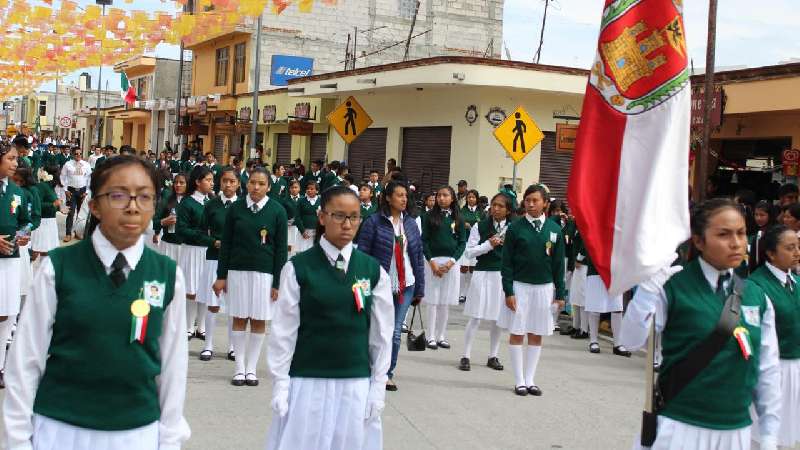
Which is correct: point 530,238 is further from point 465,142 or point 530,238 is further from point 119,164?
point 465,142

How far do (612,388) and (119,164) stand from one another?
7478 millimetres

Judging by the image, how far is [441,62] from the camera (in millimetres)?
23406

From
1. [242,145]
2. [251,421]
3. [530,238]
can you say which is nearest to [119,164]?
[251,421]

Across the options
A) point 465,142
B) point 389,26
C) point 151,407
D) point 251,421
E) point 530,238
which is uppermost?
point 389,26

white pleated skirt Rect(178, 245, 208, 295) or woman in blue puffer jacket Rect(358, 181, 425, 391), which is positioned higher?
woman in blue puffer jacket Rect(358, 181, 425, 391)

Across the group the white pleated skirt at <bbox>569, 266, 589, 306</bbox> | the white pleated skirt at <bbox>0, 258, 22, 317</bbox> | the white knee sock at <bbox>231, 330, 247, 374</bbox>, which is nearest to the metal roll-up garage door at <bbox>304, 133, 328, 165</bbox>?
the white pleated skirt at <bbox>569, 266, 589, 306</bbox>

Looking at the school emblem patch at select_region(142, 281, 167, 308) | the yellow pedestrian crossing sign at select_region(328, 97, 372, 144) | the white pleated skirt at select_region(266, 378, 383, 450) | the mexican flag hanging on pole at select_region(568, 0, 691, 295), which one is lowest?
the white pleated skirt at select_region(266, 378, 383, 450)

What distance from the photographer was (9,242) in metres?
8.38

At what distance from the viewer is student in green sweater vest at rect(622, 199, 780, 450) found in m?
4.19

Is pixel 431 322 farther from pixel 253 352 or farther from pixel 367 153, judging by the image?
pixel 367 153

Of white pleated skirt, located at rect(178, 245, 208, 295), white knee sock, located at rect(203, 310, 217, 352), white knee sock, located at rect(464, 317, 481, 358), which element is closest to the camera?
white knee sock, located at rect(203, 310, 217, 352)

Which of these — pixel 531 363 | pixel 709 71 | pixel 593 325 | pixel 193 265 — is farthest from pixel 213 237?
pixel 709 71

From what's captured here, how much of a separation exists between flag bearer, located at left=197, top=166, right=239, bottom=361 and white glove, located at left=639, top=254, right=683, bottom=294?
672 cm

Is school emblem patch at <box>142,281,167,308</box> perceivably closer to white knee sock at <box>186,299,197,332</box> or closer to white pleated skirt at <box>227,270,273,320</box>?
white pleated skirt at <box>227,270,273,320</box>
